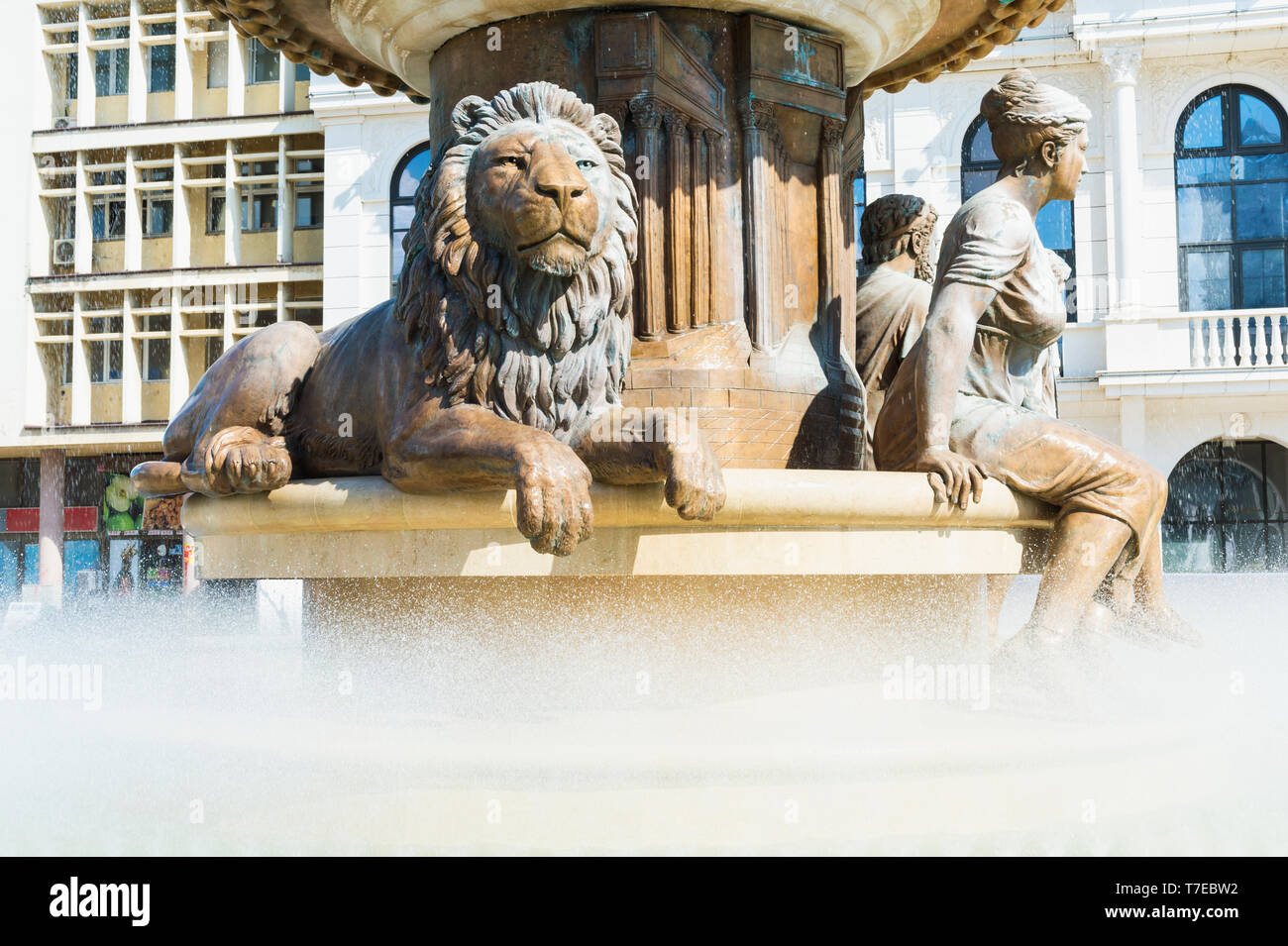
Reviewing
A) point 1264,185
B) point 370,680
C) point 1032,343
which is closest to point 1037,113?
point 1032,343

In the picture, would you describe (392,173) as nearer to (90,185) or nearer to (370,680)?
(90,185)

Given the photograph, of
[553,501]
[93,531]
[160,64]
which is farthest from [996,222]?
[160,64]

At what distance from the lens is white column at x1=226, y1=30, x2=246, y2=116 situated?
30.0 m

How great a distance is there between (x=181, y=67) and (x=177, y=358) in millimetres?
6255

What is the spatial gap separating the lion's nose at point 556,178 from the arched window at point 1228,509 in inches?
865

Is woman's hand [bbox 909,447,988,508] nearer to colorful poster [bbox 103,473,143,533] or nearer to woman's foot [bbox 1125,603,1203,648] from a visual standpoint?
woman's foot [bbox 1125,603,1203,648]

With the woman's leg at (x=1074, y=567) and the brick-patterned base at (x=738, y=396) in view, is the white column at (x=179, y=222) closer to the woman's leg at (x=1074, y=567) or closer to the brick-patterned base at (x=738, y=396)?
the brick-patterned base at (x=738, y=396)

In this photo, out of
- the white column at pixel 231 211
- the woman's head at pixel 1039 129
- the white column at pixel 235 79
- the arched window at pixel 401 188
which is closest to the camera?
the woman's head at pixel 1039 129

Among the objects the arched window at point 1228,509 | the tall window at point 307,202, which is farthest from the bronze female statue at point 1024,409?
the tall window at point 307,202

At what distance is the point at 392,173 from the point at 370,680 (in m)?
24.4

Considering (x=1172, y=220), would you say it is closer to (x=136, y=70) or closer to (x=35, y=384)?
(x=136, y=70)

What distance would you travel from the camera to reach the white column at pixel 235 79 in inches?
1180

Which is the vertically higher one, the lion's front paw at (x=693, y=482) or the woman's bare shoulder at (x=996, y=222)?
the woman's bare shoulder at (x=996, y=222)

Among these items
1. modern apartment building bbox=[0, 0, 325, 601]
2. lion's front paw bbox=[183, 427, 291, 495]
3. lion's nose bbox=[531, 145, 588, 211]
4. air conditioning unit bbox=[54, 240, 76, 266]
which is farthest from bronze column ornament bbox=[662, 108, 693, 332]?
air conditioning unit bbox=[54, 240, 76, 266]
